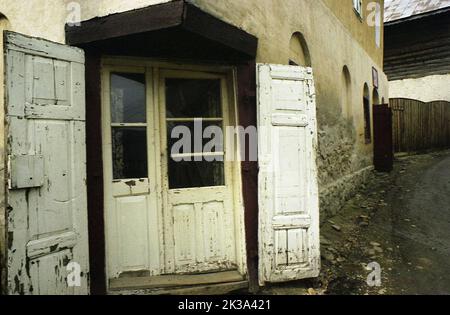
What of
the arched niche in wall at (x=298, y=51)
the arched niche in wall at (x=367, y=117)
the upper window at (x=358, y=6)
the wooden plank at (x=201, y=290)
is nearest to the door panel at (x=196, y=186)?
the wooden plank at (x=201, y=290)

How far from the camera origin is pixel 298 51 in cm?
459

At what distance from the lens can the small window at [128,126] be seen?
301 cm

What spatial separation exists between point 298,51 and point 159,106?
8.45 ft

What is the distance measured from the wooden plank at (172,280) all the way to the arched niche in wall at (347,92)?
4.76 m

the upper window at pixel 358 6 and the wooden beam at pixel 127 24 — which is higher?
the upper window at pixel 358 6

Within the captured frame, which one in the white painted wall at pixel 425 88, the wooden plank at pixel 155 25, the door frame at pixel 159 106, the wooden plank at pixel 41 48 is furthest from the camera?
the white painted wall at pixel 425 88

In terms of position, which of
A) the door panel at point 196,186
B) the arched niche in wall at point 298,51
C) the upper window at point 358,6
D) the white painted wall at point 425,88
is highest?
the upper window at point 358,6

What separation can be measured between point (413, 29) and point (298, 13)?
11.0 metres

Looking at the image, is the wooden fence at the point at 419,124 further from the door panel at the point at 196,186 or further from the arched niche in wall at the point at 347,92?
the door panel at the point at 196,186

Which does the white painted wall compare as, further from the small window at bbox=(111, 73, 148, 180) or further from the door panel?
the small window at bbox=(111, 73, 148, 180)

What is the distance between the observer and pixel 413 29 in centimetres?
1240

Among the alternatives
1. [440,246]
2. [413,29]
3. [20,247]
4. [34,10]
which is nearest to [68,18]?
[34,10]

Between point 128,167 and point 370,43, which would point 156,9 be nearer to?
point 128,167

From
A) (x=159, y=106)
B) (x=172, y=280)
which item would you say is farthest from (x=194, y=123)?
(x=172, y=280)
